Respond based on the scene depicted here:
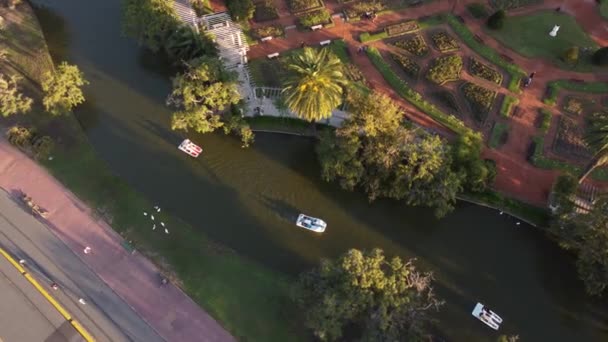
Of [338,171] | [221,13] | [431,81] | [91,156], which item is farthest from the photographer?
[221,13]

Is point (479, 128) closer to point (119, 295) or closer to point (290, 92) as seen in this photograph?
point (290, 92)

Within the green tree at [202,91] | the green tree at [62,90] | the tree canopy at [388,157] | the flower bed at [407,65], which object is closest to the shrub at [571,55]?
the flower bed at [407,65]

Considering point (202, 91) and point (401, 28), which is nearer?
point (202, 91)

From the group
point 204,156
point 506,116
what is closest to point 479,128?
point 506,116

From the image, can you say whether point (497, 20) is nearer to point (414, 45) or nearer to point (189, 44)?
point (414, 45)

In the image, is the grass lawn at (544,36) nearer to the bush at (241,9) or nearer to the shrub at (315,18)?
the shrub at (315,18)

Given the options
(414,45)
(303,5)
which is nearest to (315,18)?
(303,5)
